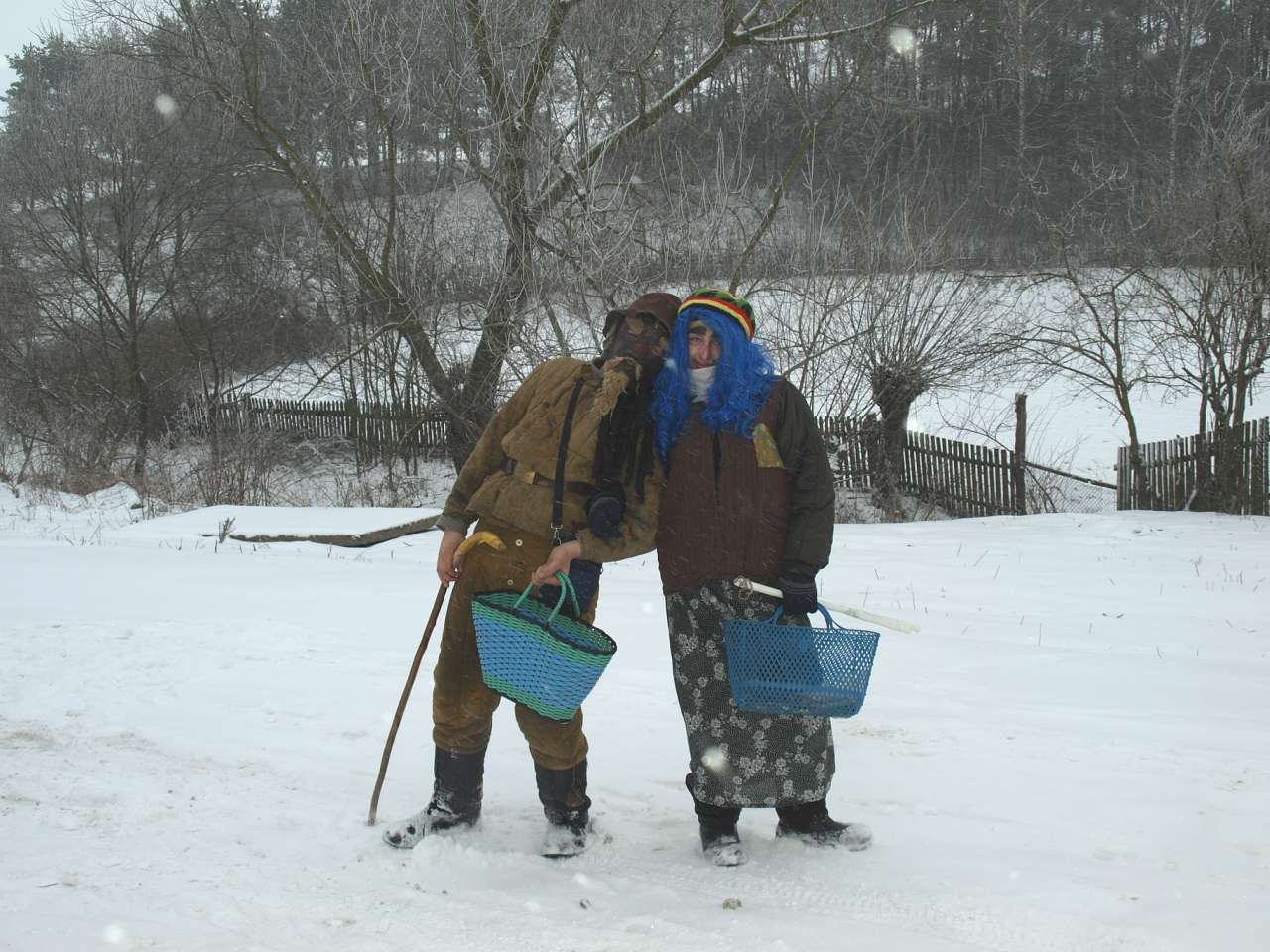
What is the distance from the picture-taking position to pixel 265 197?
828 inches

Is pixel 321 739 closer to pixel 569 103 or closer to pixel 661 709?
pixel 661 709

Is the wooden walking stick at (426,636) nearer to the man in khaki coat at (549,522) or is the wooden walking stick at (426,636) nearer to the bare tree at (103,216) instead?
the man in khaki coat at (549,522)

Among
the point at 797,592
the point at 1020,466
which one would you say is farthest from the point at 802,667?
the point at 1020,466

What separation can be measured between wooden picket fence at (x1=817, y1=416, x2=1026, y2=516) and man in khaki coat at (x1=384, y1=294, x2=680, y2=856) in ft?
36.8

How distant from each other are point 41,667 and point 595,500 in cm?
314

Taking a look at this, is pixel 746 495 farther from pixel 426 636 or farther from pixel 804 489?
pixel 426 636

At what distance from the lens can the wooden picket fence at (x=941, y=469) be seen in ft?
46.1

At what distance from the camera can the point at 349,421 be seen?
68.1 feet

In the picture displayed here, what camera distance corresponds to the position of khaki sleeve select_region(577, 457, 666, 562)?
2938 mm

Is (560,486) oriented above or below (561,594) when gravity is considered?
above

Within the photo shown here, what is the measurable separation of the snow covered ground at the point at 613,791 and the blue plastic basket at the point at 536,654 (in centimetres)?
53

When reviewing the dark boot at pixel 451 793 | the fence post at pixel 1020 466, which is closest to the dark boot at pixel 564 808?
the dark boot at pixel 451 793

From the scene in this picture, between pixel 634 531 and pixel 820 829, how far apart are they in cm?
109

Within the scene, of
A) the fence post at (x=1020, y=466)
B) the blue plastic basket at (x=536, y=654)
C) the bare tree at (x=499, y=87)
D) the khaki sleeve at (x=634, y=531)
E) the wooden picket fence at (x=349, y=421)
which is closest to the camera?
the blue plastic basket at (x=536, y=654)
